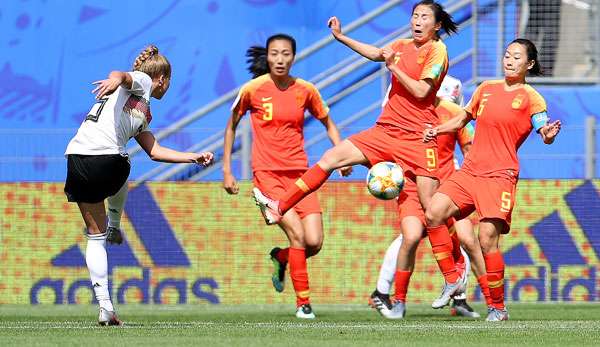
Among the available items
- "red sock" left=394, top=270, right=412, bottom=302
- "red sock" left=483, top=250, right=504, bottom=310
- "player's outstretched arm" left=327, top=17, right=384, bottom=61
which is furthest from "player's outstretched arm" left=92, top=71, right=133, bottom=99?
"red sock" left=394, top=270, right=412, bottom=302

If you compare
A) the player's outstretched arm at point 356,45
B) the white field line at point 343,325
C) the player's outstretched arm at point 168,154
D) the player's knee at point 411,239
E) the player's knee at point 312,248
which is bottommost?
the white field line at point 343,325

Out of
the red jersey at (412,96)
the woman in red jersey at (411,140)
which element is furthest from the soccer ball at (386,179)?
the red jersey at (412,96)

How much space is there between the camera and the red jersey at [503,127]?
10484 millimetres

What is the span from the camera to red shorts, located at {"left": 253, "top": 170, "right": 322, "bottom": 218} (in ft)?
37.8

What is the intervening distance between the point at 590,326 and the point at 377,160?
2.06m

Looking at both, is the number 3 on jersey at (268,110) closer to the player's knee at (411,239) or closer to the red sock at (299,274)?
the red sock at (299,274)

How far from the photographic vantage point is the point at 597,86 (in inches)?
810

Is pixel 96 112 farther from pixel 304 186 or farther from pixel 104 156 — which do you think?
pixel 304 186

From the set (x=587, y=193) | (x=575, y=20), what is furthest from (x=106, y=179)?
(x=575, y=20)

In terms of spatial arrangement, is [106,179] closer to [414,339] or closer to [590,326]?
[414,339]

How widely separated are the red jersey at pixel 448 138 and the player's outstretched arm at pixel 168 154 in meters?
2.91

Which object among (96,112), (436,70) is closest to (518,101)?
(436,70)

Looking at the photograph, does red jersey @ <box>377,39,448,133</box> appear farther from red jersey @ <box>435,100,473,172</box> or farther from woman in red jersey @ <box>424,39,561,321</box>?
red jersey @ <box>435,100,473,172</box>

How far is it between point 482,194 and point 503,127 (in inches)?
20.3
